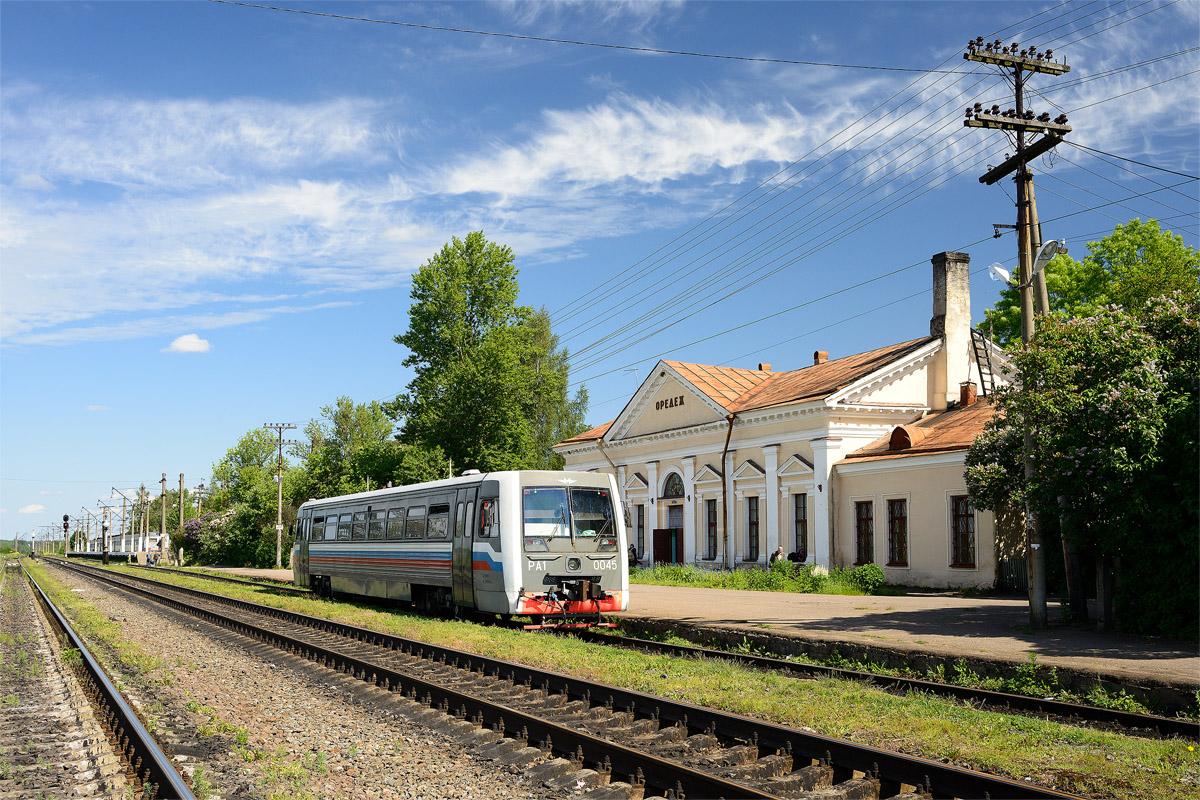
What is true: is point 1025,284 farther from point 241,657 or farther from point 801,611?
point 241,657

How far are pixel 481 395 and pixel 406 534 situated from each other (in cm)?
3021

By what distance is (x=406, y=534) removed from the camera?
2212 centimetres

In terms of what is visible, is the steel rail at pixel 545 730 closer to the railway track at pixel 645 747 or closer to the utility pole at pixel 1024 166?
the railway track at pixel 645 747

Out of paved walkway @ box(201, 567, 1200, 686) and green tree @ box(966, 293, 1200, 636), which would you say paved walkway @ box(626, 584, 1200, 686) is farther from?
green tree @ box(966, 293, 1200, 636)

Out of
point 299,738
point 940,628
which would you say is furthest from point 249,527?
point 299,738

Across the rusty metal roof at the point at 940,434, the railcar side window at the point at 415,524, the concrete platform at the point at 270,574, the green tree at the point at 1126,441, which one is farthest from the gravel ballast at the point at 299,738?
the concrete platform at the point at 270,574

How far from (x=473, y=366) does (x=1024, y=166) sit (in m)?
37.0

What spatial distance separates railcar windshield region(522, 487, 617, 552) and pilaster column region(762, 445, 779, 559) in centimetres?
1641

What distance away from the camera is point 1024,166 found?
17.8 m

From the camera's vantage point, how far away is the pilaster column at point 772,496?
34281 mm

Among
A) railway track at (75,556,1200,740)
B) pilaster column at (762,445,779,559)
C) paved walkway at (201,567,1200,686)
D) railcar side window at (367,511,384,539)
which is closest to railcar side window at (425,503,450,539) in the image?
railcar side window at (367,511,384,539)

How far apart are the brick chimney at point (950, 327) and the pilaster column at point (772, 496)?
5399 mm

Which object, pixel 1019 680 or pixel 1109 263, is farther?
pixel 1109 263

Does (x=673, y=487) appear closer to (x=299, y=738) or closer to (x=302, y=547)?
(x=302, y=547)
